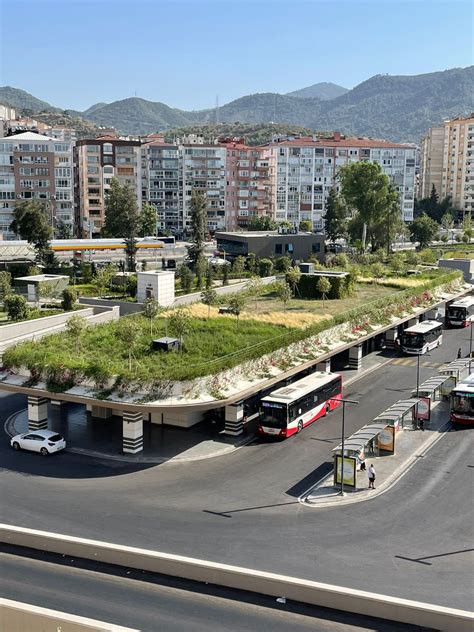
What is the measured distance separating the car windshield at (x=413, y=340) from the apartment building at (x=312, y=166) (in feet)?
256

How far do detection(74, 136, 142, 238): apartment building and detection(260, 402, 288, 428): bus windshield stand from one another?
78.4m

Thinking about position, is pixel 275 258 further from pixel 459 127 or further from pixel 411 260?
pixel 459 127

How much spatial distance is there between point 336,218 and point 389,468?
74.4m

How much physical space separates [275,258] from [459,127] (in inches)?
3863

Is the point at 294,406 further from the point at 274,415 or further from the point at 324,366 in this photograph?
the point at 324,366

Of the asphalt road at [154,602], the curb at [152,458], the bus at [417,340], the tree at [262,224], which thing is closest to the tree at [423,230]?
the tree at [262,224]

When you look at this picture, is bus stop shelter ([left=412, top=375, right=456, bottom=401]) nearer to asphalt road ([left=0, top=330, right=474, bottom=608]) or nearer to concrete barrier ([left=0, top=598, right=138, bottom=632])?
asphalt road ([left=0, top=330, right=474, bottom=608])

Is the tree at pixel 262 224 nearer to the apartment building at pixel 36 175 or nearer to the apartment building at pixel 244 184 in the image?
the apartment building at pixel 244 184

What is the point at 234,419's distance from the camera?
33188 millimetres

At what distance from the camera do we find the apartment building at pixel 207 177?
120 m

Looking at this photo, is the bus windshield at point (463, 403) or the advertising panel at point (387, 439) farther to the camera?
the bus windshield at point (463, 403)

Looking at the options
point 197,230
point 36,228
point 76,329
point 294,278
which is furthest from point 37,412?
point 197,230

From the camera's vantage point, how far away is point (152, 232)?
343 feet

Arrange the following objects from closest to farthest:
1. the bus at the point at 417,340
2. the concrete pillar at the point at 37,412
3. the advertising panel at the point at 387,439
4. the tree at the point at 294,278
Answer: the advertising panel at the point at 387,439 → the concrete pillar at the point at 37,412 → the bus at the point at 417,340 → the tree at the point at 294,278
